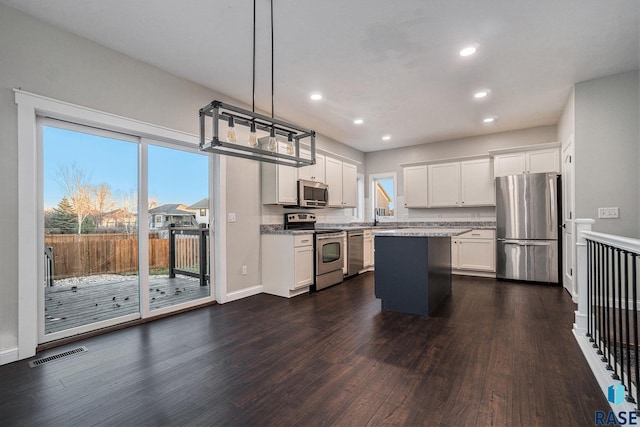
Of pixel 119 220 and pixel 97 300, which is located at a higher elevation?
pixel 119 220

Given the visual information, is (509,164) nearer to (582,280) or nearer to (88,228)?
(582,280)

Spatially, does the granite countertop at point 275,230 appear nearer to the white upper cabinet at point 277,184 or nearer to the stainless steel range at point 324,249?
the stainless steel range at point 324,249

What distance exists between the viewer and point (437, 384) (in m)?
1.94

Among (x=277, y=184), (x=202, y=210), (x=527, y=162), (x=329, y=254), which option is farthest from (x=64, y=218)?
(x=527, y=162)

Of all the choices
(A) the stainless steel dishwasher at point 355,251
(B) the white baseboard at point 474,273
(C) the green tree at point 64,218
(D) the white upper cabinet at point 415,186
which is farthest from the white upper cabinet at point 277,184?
(B) the white baseboard at point 474,273

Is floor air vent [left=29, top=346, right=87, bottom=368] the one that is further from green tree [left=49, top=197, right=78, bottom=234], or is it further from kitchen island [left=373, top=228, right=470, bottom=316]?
kitchen island [left=373, top=228, right=470, bottom=316]

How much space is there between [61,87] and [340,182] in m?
4.13

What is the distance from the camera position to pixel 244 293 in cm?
414

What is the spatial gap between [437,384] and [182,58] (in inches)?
141

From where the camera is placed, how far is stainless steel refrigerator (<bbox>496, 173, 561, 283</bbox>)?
4660 mm

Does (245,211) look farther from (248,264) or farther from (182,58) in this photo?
(182,58)

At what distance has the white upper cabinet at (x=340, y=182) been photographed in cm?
549

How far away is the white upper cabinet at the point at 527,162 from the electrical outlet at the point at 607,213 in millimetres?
1489

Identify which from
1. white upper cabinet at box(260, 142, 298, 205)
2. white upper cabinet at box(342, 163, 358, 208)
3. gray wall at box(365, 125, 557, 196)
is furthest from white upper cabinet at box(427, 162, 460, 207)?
white upper cabinet at box(260, 142, 298, 205)
